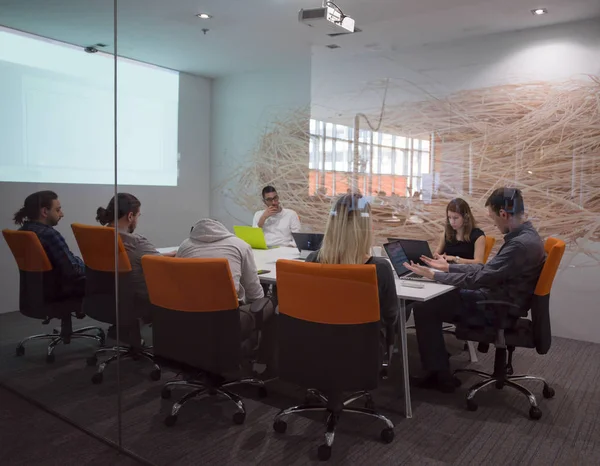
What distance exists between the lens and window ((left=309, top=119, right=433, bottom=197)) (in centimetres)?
274

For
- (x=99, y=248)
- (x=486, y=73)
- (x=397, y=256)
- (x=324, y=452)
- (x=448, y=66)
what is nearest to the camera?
(x=324, y=452)

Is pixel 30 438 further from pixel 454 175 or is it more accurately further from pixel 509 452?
pixel 454 175

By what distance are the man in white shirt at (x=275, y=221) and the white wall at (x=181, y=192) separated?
350mm

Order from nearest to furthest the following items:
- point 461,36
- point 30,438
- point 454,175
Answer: point 30,438 → point 461,36 → point 454,175

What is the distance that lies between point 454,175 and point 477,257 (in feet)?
2.37

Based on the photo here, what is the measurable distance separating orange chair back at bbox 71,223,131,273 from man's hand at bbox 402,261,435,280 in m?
1.73

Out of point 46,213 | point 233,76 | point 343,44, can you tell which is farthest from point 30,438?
point 343,44

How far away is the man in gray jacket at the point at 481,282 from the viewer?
9.66 ft

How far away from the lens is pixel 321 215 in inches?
107

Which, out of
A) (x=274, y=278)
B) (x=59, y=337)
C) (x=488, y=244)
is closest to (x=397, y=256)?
(x=274, y=278)

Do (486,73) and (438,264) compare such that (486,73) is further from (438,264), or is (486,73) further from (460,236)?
(438,264)

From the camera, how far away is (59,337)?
2.95 meters

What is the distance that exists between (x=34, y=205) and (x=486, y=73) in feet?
11.1

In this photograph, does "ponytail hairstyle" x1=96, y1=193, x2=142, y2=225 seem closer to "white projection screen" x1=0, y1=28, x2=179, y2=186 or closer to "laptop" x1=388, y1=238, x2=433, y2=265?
"white projection screen" x1=0, y1=28, x2=179, y2=186
